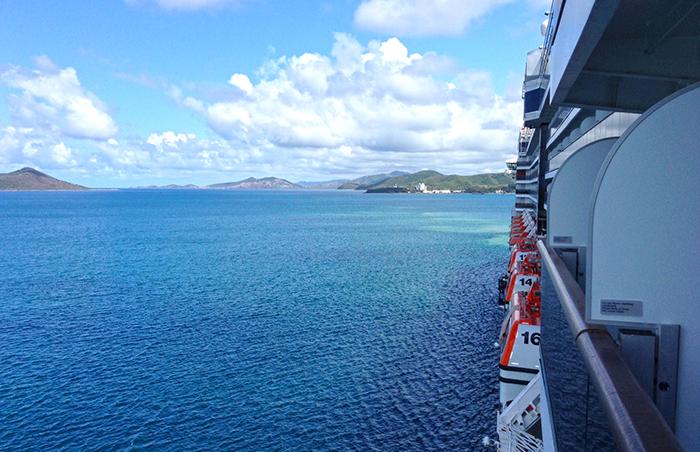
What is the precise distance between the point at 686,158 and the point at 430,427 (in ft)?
Result: 52.0

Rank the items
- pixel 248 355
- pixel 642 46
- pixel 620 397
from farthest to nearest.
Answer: pixel 248 355 → pixel 642 46 → pixel 620 397

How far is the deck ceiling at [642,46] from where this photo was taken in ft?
15.3

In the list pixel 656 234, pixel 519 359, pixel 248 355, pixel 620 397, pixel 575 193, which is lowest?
pixel 248 355

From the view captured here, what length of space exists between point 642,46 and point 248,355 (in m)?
22.2

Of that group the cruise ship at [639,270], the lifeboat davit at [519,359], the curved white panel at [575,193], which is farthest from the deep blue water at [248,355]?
the cruise ship at [639,270]

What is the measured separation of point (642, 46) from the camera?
583 centimetres

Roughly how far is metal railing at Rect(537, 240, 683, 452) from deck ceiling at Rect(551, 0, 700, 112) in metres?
2.51

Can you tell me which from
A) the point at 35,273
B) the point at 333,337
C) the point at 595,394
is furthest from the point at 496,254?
the point at 595,394

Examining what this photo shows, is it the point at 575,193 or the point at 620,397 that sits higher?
the point at 575,193

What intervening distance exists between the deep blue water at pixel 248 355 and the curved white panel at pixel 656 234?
14.1m

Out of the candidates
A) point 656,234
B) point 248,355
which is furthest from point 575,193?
point 248,355

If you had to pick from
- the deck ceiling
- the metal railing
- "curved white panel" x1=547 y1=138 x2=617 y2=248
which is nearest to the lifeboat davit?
"curved white panel" x1=547 y1=138 x2=617 y2=248

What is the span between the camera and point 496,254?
58.8 metres

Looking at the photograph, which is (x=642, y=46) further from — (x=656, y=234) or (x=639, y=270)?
(x=639, y=270)
